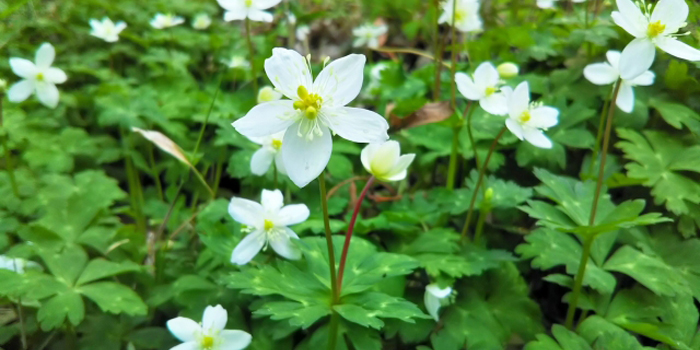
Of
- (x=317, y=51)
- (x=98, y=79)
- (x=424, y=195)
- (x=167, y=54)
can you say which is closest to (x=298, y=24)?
(x=317, y=51)

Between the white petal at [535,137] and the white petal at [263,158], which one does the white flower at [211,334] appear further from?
the white petal at [535,137]

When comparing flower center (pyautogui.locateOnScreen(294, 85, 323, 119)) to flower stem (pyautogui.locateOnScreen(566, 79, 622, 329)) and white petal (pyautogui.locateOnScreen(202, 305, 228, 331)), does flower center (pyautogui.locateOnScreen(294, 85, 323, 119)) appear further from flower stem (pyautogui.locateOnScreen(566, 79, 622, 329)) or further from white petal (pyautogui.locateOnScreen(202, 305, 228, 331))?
flower stem (pyautogui.locateOnScreen(566, 79, 622, 329))

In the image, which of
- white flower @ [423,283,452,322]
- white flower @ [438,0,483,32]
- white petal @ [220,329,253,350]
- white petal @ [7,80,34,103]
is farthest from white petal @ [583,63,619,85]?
white petal @ [7,80,34,103]

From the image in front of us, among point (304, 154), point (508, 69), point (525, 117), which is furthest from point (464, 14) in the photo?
point (304, 154)

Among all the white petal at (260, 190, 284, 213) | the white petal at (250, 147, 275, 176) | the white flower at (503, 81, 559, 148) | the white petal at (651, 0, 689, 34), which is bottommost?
the white petal at (260, 190, 284, 213)

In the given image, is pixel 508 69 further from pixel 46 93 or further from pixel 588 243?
pixel 46 93

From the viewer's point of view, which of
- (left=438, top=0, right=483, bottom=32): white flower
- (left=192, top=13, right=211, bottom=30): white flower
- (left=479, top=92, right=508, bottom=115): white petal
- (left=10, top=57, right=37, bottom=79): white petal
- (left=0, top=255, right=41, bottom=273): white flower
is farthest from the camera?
(left=192, top=13, right=211, bottom=30): white flower

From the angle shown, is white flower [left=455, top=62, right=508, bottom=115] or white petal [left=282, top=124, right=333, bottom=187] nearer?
white petal [left=282, top=124, right=333, bottom=187]

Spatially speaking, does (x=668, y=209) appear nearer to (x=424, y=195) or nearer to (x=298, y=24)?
(x=424, y=195)

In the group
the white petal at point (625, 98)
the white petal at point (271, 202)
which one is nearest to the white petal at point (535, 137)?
the white petal at point (625, 98)
